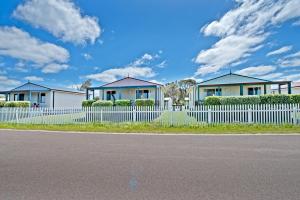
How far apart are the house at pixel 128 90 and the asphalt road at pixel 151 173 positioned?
17270 millimetres

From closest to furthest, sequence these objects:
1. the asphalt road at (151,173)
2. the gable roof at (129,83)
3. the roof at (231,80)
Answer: the asphalt road at (151,173), the roof at (231,80), the gable roof at (129,83)

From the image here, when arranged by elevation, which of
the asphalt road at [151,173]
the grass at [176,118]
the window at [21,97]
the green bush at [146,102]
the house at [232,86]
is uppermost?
the house at [232,86]

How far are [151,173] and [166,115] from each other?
8.68 m

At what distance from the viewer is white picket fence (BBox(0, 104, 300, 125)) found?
38.7 feet

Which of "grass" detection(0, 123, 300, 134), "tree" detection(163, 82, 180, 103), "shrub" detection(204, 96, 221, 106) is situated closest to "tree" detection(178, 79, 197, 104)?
"tree" detection(163, 82, 180, 103)

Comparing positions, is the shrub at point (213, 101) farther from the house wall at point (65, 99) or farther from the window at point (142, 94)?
the house wall at point (65, 99)

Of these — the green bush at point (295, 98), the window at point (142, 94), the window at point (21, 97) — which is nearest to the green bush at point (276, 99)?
the green bush at point (295, 98)

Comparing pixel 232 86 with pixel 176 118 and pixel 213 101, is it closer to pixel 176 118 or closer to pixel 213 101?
pixel 213 101

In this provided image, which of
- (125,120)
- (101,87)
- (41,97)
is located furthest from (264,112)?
(41,97)

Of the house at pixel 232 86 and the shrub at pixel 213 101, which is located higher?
the house at pixel 232 86

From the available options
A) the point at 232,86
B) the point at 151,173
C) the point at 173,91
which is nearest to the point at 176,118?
A: the point at 151,173

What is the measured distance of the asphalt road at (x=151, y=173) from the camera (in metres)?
3.19

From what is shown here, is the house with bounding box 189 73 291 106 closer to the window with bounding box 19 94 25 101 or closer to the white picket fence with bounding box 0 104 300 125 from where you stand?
the white picket fence with bounding box 0 104 300 125

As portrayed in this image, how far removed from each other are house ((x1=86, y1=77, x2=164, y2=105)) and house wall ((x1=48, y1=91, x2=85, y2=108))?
302 inches
